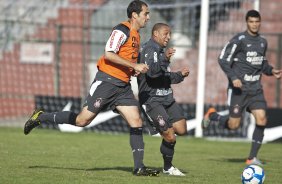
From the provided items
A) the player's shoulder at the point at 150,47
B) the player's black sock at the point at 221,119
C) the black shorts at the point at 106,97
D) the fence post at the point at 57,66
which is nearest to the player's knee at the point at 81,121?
the black shorts at the point at 106,97

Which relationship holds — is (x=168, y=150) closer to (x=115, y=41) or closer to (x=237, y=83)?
(x=115, y=41)

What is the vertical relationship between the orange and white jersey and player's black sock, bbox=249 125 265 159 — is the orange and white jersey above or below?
above

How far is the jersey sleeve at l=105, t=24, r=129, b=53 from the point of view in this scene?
33.6 feet

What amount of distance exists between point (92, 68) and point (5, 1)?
3996 mm

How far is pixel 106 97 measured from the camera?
34.6 feet

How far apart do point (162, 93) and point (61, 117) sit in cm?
142

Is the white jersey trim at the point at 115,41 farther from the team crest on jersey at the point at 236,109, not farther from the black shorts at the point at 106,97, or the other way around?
the team crest on jersey at the point at 236,109

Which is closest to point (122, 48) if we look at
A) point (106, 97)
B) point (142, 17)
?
point (142, 17)

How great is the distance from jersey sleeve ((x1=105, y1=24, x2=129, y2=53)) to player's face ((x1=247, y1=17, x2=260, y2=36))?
3590 millimetres

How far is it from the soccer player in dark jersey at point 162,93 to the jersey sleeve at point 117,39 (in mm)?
540

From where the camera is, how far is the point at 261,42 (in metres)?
13.5

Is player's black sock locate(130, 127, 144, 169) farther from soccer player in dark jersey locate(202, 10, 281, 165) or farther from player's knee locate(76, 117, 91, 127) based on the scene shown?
soccer player in dark jersey locate(202, 10, 281, 165)

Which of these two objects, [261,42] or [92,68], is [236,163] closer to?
[261,42]

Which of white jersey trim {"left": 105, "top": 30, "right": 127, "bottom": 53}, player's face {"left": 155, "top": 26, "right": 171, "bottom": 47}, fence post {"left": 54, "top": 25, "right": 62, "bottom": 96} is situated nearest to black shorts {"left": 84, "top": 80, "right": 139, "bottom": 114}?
white jersey trim {"left": 105, "top": 30, "right": 127, "bottom": 53}
